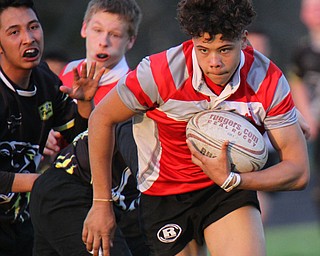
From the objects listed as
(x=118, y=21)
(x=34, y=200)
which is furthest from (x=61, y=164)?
(x=118, y=21)

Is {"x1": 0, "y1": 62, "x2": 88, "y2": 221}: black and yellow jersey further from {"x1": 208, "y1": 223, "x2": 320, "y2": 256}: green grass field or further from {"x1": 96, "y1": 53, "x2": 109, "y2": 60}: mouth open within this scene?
{"x1": 208, "y1": 223, "x2": 320, "y2": 256}: green grass field

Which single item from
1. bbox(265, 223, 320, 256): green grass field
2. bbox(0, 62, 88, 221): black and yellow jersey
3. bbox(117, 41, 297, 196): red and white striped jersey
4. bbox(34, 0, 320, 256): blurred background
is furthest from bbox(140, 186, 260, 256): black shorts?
bbox(34, 0, 320, 256): blurred background

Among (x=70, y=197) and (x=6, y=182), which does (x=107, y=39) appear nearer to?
(x=6, y=182)

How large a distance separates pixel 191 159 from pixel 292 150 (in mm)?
503

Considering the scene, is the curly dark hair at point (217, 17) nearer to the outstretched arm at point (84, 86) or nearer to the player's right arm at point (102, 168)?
the player's right arm at point (102, 168)

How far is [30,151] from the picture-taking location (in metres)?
5.89

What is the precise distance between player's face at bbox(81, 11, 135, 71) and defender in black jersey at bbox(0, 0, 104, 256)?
45 centimetres

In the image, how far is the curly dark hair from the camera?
15.1ft

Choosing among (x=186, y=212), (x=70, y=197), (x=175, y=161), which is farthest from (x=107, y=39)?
(x=186, y=212)

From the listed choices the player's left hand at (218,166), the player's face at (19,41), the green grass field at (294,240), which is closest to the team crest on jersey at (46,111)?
the player's face at (19,41)

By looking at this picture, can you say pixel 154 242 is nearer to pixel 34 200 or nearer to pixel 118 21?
pixel 34 200

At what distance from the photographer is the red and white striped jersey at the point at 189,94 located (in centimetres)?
471

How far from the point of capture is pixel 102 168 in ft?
15.9

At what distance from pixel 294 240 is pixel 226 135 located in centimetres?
568
